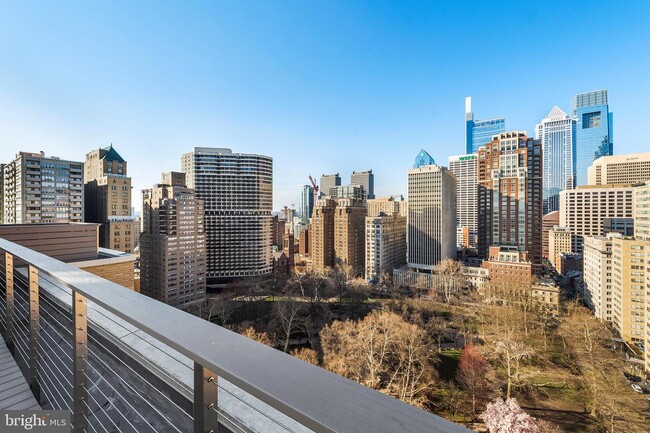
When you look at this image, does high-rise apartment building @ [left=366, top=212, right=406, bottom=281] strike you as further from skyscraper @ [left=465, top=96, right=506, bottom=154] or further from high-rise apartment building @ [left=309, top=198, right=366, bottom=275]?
skyscraper @ [left=465, top=96, right=506, bottom=154]

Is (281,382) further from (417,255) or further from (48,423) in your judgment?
(417,255)

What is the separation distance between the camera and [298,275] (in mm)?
28812

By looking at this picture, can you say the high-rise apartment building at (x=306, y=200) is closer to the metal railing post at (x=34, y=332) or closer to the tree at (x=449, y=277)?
the tree at (x=449, y=277)

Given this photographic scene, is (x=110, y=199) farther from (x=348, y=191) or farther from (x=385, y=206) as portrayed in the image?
(x=348, y=191)

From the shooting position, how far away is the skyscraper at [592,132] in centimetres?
7950

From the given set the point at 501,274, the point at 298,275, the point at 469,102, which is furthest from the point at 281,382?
the point at 469,102

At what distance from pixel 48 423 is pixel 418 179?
42.8 m

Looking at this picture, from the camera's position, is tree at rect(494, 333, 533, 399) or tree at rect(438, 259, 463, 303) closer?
tree at rect(494, 333, 533, 399)

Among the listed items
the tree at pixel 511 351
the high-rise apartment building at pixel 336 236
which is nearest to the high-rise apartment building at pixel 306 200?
the high-rise apartment building at pixel 336 236

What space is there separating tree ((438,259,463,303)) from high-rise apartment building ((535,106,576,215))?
230ft

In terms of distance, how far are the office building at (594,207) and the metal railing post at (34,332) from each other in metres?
53.5

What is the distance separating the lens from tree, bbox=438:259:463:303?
29.9m

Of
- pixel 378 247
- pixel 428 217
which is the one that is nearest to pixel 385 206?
pixel 428 217

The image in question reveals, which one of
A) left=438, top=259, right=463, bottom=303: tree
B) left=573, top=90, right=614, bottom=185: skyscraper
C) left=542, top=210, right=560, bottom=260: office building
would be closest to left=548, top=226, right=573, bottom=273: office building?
left=542, top=210, right=560, bottom=260: office building
